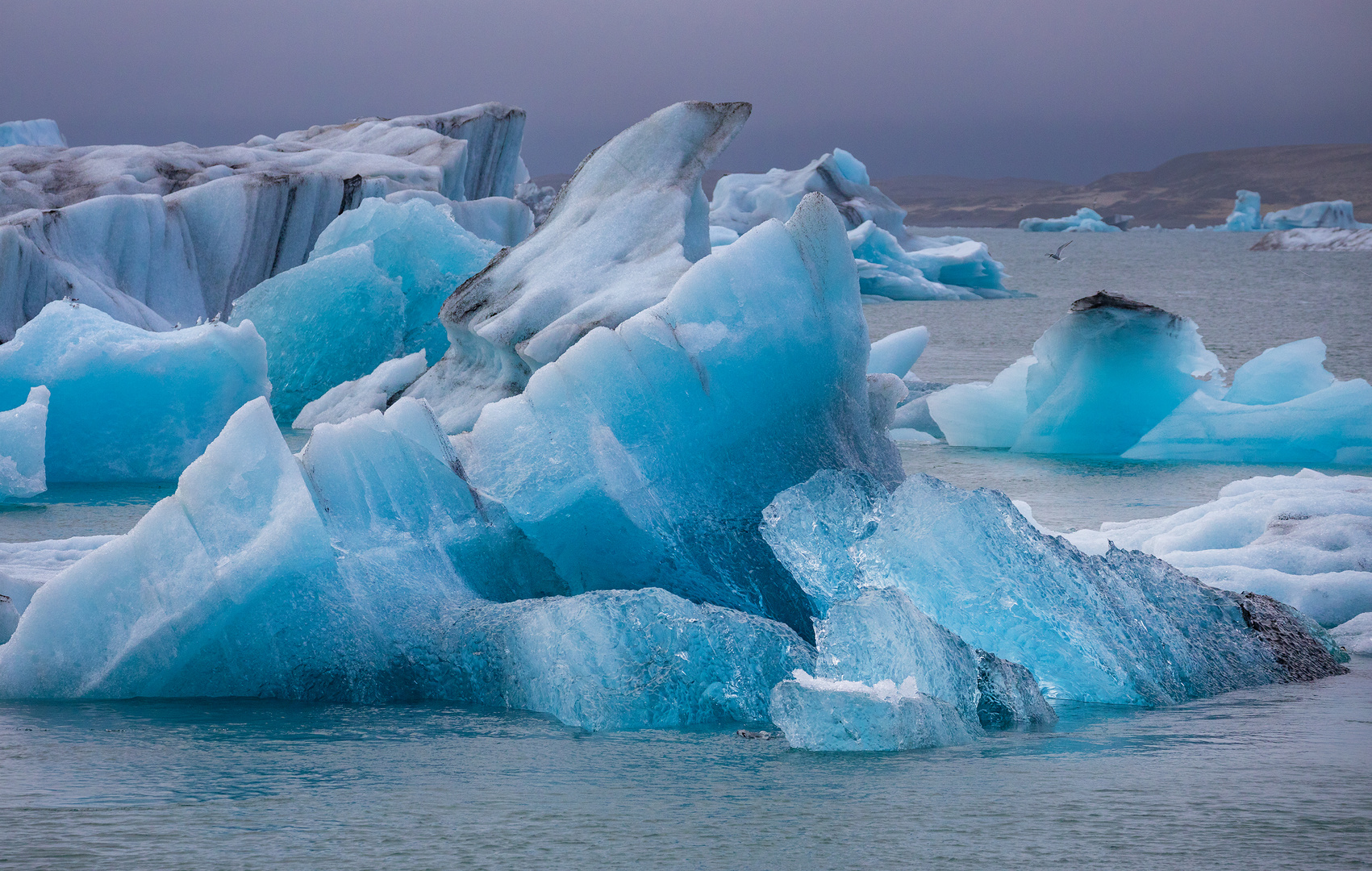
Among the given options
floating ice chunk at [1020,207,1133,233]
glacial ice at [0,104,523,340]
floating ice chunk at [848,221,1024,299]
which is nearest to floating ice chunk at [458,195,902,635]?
glacial ice at [0,104,523,340]

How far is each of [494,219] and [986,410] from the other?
8454mm

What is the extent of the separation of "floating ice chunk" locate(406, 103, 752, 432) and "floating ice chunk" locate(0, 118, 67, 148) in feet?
65.7

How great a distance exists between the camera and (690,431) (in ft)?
17.7

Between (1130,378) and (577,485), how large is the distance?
7437 mm

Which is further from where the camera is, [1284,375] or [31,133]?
[31,133]

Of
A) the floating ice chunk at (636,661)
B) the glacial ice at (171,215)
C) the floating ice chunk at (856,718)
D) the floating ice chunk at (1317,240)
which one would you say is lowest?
the floating ice chunk at (856,718)

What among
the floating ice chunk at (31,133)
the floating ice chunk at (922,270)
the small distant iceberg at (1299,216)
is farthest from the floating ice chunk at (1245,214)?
the floating ice chunk at (31,133)

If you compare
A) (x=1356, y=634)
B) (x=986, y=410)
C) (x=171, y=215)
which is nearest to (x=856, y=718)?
(x=1356, y=634)

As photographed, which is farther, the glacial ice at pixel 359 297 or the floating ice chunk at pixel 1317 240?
the floating ice chunk at pixel 1317 240

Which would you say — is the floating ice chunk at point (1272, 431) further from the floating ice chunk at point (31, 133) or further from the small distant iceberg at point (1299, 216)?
the small distant iceberg at point (1299, 216)

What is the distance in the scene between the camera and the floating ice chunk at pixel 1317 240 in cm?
6103

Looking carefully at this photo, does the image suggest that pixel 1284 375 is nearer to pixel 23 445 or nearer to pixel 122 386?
pixel 122 386

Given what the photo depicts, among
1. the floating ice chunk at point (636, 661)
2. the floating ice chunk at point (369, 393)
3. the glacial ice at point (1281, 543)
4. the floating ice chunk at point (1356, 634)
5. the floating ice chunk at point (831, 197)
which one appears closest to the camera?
the floating ice chunk at point (636, 661)

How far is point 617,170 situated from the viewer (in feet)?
26.6
